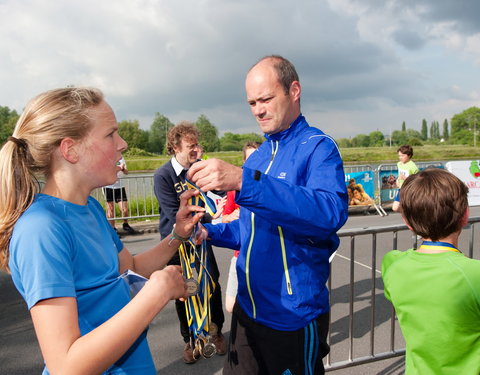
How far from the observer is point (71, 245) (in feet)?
4.08

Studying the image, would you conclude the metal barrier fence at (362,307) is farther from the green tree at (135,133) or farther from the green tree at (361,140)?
the green tree at (361,140)

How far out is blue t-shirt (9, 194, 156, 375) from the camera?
1103 mm

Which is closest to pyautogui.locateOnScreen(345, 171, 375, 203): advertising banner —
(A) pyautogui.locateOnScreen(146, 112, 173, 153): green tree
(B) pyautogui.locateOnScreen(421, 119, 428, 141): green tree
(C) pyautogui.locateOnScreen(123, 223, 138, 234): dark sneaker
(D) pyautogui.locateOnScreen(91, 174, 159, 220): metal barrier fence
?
(D) pyautogui.locateOnScreen(91, 174, 159, 220): metal barrier fence

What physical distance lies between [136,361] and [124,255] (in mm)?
517

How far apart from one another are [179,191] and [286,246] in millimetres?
2153

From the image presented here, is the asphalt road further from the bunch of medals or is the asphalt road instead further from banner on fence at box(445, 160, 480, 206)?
banner on fence at box(445, 160, 480, 206)

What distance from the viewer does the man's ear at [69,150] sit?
1.33 metres

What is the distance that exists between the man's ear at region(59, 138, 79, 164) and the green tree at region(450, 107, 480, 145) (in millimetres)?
124832

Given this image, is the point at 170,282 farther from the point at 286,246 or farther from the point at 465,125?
the point at 465,125

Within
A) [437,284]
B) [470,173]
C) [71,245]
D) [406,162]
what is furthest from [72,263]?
[470,173]

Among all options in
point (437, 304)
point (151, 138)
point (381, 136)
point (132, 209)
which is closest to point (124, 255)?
point (437, 304)

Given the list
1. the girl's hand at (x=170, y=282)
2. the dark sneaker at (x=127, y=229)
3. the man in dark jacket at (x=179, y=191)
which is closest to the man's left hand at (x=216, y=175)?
the girl's hand at (x=170, y=282)

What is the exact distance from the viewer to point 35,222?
3.80 ft

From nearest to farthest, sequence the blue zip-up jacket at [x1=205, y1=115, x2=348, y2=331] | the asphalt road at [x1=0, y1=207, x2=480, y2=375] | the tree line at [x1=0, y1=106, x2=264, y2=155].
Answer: the blue zip-up jacket at [x1=205, y1=115, x2=348, y2=331]
the asphalt road at [x1=0, y1=207, x2=480, y2=375]
the tree line at [x1=0, y1=106, x2=264, y2=155]
